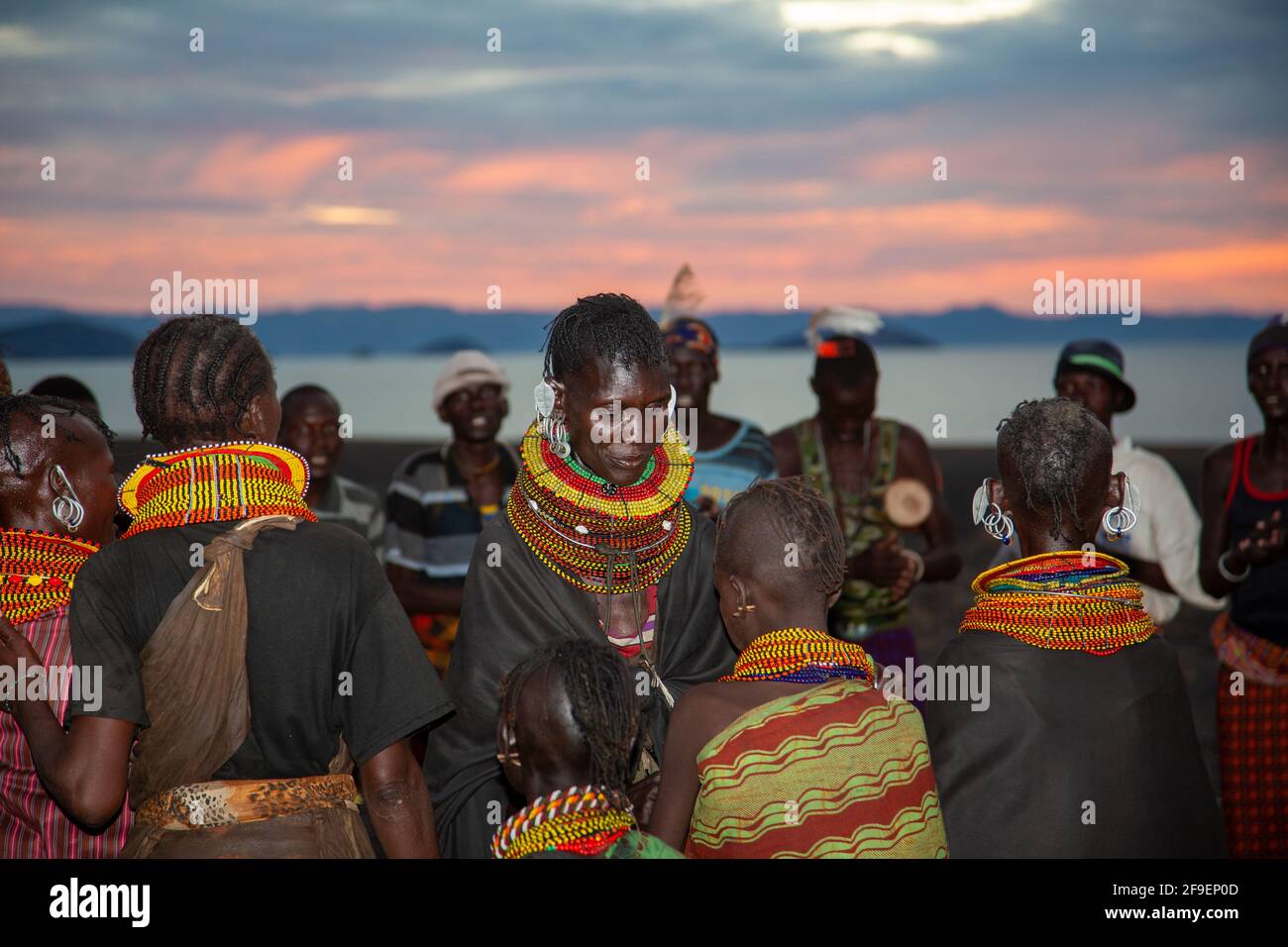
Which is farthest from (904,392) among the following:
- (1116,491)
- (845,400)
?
(1116,491)

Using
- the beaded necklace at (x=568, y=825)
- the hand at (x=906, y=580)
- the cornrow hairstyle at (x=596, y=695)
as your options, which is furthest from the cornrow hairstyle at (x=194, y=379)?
the hand at (x=906, y=580)

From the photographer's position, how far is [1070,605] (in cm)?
304

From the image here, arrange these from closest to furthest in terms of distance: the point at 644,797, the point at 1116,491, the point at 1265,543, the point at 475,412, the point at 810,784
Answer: the point at 810,784 → the point at 644,797 → the point at 1116,491 → the point at 1265,543 → the point at 475,412

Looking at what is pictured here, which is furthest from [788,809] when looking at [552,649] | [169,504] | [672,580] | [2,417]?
[2,417]

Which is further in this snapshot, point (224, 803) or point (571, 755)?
point (224, 803)

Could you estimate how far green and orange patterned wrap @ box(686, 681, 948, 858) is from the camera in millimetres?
2553

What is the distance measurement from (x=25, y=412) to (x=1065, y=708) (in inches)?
99.0

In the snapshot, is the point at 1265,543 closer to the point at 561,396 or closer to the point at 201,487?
the point at 561,396

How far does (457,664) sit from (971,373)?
28992mm

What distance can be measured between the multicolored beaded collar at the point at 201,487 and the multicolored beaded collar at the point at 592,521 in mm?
748

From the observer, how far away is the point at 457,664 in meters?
3.23

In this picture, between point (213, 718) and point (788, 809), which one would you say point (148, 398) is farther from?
point (788, 809)

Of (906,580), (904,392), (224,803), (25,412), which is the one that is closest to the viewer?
(224,803)

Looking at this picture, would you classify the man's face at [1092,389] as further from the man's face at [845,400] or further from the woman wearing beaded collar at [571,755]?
the woman wearing beaded collar at [571,755]
